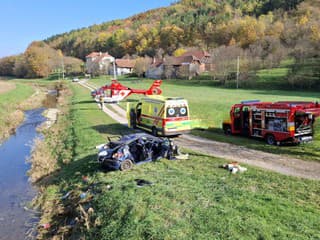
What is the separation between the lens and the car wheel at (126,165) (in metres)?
13.9

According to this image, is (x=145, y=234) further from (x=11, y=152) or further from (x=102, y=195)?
(x=11, y=152)

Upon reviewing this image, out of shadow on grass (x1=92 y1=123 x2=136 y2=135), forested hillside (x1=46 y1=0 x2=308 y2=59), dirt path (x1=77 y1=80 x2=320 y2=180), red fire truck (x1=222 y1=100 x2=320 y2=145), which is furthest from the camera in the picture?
forested hillside (x1=46 y1=0 x2=308 y2=59)

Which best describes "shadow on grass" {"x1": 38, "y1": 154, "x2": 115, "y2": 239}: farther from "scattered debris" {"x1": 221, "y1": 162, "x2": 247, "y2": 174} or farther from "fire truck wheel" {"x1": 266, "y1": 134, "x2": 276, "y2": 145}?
"fire truck wheel" {"x1": 266, "y1": 134, "x2": 276, "y2": 145}

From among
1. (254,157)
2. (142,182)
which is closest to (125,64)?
(254,157)

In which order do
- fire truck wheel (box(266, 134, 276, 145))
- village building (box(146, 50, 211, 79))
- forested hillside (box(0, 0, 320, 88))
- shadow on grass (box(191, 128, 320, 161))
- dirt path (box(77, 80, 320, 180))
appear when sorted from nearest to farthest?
dirt path (box(77, 80, 320, 180)) < shadow on grass (box(191, 128, 320, 161)) < fire truck wheel (box(266, 134, 276, 145)) < forested hillside (box(0, 0, 320, 88)) < village building (box(146, 50, 211, 79))

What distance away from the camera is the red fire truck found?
637 inches

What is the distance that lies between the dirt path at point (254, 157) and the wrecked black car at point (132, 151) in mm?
2751

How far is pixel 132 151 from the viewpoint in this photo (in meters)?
14.5

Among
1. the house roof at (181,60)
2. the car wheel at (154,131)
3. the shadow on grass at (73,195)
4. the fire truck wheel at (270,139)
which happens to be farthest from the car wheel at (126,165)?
the house roof at (181,60)

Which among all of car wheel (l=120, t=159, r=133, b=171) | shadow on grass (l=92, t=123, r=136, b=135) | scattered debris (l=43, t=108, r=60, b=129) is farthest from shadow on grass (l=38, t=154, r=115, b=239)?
scattered debris (l=43, t=108, r=60, b=129)

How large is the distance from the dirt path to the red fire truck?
1821 mm

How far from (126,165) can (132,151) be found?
0.80 m

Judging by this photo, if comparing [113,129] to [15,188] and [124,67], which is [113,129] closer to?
[15,188]

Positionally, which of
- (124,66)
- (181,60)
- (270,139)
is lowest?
(270,139)
